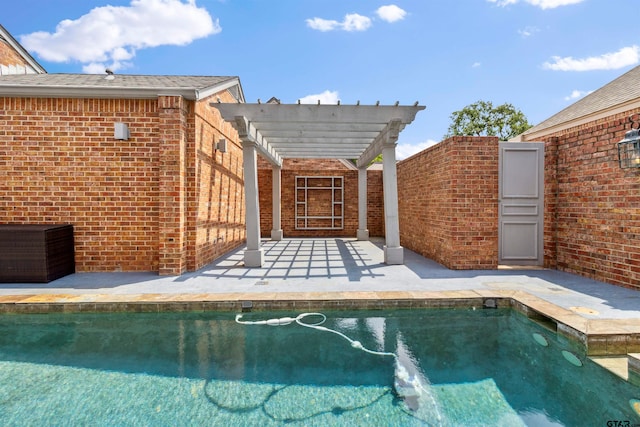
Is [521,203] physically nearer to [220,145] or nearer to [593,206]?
[593,206]

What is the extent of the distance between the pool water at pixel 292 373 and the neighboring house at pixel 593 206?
98.0 inches

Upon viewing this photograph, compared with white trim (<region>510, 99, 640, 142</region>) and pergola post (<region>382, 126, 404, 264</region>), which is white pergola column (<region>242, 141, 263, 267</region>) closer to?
pergola post (<region>382, 126, 404, 264</region>)

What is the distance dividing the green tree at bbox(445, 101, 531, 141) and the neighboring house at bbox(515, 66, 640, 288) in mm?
24331

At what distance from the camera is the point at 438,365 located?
286 centimetres

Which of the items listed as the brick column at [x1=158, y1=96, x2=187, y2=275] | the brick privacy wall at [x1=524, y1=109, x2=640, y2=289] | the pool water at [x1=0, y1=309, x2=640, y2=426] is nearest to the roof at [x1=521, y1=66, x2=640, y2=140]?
the brick privacy wall at [x1=524, y1=109, x2=640, y2=289]

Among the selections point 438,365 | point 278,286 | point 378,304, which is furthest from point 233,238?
point 438,365

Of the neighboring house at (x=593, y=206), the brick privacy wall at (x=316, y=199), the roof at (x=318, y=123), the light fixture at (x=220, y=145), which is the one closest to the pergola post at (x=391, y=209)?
the roof at (x=318, y=123)

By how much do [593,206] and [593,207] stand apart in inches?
0.7

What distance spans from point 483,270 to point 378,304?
309 centimetres

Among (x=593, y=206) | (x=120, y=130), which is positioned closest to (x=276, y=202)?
(x=120, y=130)

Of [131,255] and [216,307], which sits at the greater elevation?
[131,255]

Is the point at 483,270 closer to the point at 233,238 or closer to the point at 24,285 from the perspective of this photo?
the point at 233,238

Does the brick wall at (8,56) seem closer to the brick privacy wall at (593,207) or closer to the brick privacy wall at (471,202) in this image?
the brick privacy wall at (471,202)

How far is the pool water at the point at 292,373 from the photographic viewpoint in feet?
7.20
